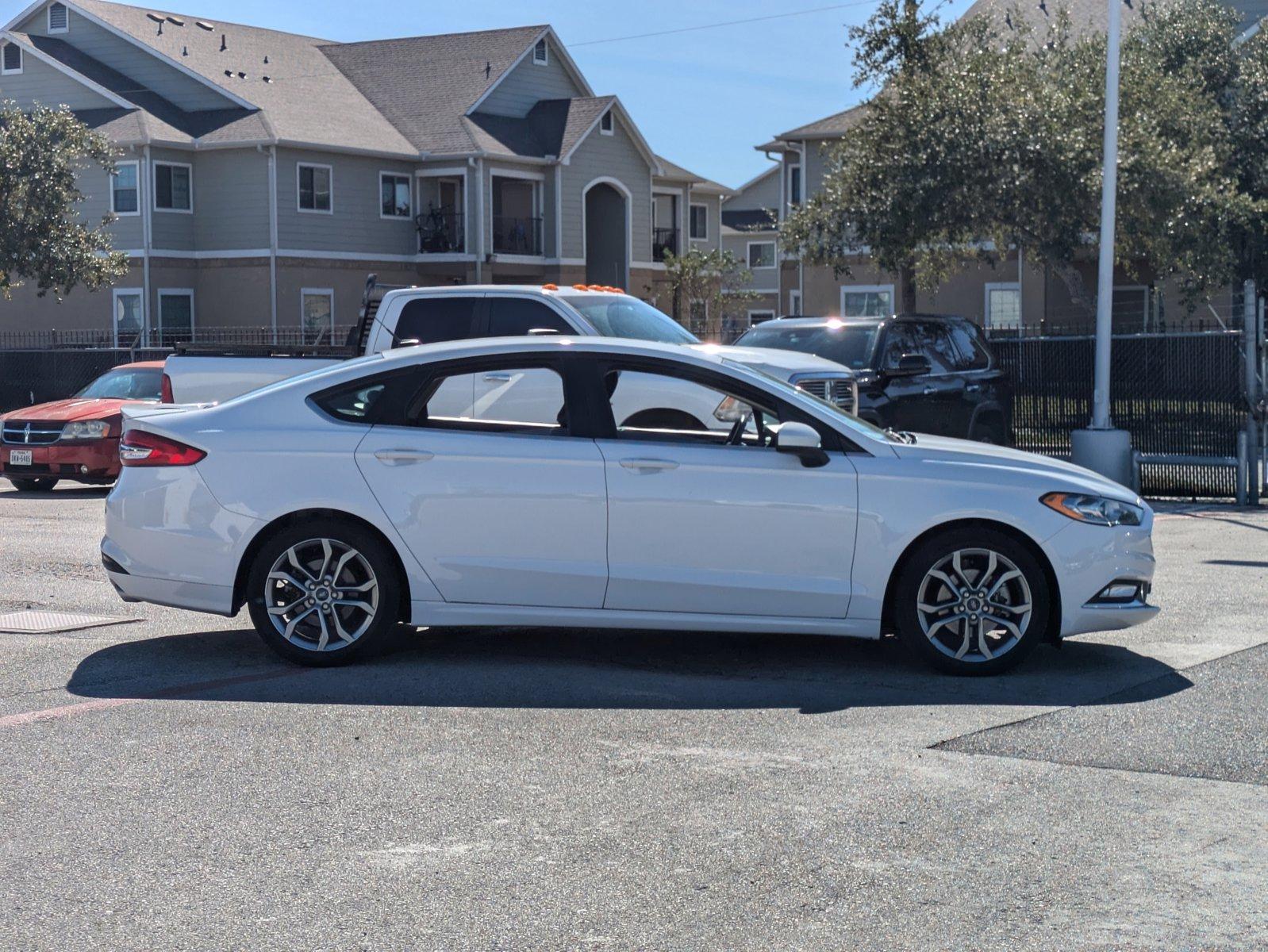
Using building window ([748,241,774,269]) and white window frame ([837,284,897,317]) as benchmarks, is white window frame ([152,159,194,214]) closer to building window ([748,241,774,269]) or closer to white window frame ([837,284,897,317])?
white window frame ([837,284,897,317])

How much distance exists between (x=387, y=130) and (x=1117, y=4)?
96.1 feet

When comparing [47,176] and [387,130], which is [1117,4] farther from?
[387,130]

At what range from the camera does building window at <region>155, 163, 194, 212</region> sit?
40500 millimetres

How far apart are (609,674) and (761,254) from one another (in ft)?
208

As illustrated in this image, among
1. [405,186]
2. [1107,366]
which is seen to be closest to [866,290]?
[405,186]

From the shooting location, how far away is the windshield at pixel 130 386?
20.6 meters

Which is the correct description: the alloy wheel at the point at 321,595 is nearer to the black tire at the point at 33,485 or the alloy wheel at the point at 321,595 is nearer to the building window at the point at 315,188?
the black tire at the point at 33,485

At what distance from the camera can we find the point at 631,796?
5695 mm

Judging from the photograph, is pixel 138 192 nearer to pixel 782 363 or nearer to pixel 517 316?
pixel 517 316

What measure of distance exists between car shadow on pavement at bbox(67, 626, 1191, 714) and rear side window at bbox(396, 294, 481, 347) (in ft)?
14.6

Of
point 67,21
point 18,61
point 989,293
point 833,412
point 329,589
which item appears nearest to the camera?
point 329,589

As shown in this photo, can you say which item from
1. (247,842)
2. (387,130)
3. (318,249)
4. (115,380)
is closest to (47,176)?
(318,249)

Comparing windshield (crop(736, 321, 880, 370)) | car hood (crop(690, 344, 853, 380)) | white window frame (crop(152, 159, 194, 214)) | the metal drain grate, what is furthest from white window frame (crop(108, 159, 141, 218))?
the metal drain grate

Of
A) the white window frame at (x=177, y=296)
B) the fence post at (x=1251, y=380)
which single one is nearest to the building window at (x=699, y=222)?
the white window frame at (x=177, y=296)
